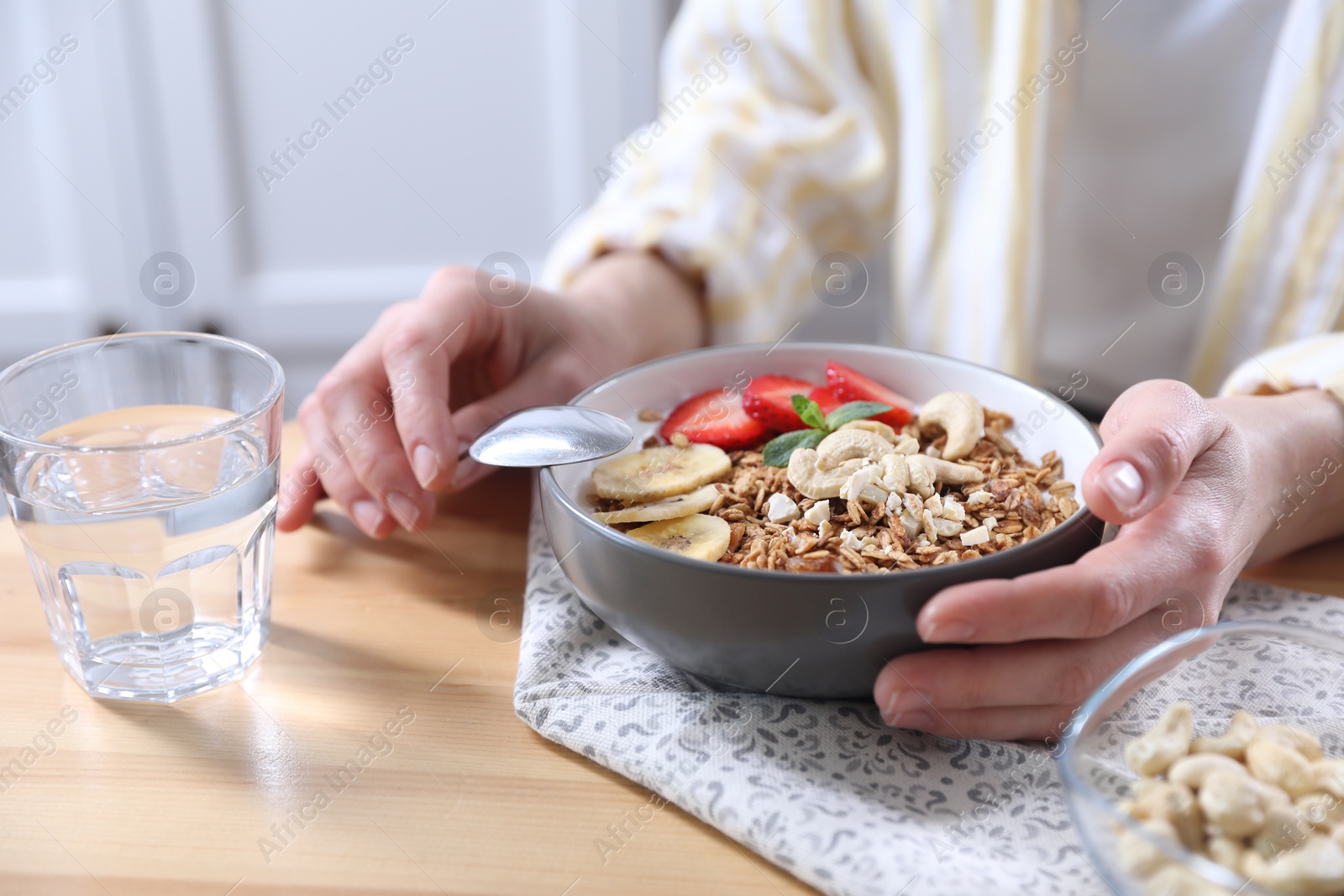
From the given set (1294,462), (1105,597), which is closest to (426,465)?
(1105,597)

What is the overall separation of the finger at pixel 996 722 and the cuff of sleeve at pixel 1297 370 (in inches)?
13.1

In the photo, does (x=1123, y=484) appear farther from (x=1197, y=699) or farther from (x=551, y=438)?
(x=551, y=438)

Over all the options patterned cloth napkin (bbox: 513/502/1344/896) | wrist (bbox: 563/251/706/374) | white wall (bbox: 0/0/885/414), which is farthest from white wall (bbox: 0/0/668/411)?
patterned cloth napkin (bbox: 513/502/1344/896)

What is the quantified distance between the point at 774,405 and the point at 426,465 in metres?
0.21

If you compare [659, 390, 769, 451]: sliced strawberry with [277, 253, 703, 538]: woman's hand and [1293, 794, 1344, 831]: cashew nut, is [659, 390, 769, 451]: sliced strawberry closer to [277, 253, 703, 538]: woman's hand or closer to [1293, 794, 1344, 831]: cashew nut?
[277, 253, 703, 538]: woman's hand

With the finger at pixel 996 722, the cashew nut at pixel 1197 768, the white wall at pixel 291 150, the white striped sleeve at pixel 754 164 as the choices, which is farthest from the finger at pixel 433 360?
the white wall at pixel 291 150

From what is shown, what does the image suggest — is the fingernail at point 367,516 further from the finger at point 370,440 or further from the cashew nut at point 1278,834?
the cashew nut at point 1278,834

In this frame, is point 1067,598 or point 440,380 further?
point 440,380

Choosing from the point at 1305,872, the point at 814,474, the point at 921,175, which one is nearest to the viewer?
the point at 1305,872

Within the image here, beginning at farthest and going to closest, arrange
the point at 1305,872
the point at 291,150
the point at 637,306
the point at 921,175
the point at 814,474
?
the point at 291,150
the point at 921,175
the point at 637,306
the point at 814,474
the point at 1305,872

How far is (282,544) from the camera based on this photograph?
67 cm

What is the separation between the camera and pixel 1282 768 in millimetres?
369

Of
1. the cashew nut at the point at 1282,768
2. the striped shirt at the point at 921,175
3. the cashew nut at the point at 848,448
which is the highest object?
the striped shirt at the point at 921,175

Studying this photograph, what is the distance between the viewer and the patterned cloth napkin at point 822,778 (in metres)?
→ 0.40
